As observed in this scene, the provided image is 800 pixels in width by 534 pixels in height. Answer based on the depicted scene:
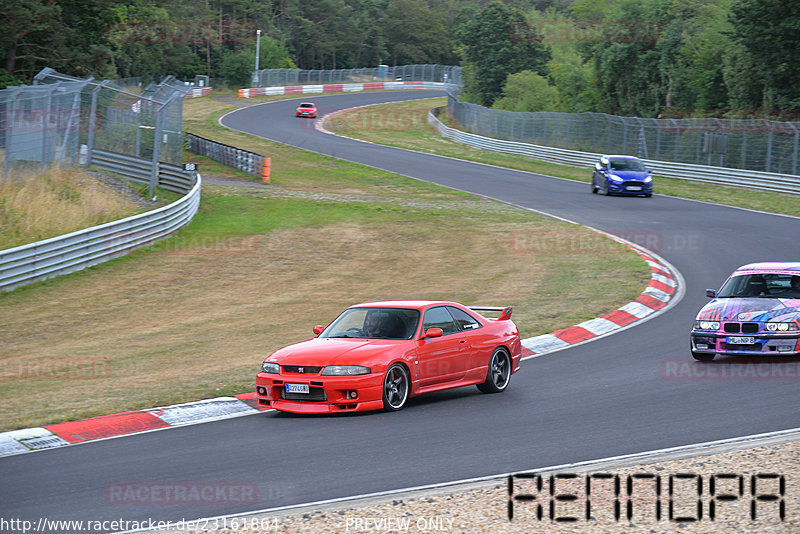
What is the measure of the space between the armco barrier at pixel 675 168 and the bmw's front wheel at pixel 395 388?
101ft

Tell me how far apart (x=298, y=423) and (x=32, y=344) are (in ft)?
26.3

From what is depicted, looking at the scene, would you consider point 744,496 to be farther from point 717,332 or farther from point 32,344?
point 32,344

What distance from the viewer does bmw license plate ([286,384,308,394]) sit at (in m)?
10.3

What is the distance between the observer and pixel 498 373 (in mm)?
11891

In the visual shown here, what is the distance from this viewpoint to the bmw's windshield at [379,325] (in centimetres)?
1120

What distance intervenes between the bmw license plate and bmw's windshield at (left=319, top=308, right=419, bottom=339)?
47.2 inches

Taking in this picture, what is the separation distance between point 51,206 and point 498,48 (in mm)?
64671

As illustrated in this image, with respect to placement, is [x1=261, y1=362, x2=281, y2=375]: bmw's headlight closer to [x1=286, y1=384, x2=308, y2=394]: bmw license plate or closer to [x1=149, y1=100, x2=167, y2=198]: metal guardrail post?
[x1=286, y1=384, x2=308, y2=394]: bmw license plate

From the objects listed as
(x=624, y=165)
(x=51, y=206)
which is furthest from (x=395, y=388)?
(x=624, y=165)

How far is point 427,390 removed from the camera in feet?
36.5

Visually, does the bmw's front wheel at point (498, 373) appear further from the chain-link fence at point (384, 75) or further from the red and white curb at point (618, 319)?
the chain-link fence at point (384, 75)

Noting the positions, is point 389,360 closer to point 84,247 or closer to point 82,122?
point 84,247

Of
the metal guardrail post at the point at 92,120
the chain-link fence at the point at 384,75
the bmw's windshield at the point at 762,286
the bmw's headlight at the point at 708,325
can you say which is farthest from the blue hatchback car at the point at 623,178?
the chain-link fence at the point at 384,75

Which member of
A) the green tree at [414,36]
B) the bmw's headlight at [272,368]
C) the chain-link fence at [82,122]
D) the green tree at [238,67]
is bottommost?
the bmw's headlight at [272,368]
